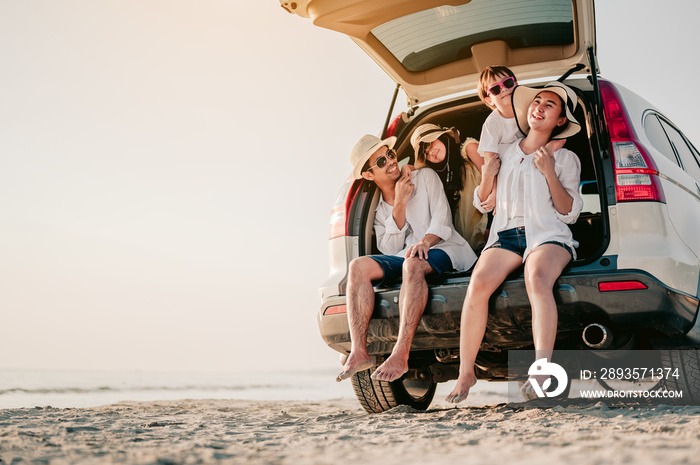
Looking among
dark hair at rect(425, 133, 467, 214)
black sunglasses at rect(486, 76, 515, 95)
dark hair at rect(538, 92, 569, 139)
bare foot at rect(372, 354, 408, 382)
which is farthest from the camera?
dark hair at rect(425, 133, 467, 214)

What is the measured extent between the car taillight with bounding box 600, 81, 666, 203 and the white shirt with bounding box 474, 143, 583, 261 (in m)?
0.28

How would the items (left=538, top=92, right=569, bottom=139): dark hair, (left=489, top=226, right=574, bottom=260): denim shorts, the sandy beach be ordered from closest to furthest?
the sandy beach
(left=489, top=226, right=574, bottom=260): denim shorts
(left=538, top=92, right=569, bottom=139): dark hair

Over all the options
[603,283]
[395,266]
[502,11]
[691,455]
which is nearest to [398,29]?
[502,11]

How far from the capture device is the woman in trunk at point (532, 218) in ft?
9.92

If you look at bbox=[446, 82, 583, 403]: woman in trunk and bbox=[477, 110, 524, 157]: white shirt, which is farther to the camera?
bbox=[477, 110, 524, 157]: white shirt

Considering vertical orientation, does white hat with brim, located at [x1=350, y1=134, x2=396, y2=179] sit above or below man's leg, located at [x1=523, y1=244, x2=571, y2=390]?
above

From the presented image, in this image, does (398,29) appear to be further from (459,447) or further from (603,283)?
(459,447)

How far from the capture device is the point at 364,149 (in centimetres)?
397

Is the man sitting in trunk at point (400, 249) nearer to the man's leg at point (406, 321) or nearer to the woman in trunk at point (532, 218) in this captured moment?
the man's leg at point (406, 321)

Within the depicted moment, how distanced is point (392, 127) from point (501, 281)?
145 centimetres

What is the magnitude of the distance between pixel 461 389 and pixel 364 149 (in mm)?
1587

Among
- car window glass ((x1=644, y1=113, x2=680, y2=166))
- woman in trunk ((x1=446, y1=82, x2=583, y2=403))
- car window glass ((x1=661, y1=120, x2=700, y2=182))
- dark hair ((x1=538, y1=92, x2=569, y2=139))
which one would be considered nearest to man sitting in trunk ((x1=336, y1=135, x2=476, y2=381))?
woman in trunk ((x1=446, y1=82, x2=583, y2=403))

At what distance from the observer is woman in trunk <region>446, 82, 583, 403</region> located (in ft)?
9.92

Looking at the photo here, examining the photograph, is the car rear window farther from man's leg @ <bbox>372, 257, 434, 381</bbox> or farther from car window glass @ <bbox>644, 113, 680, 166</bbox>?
man's leg @ <bbox>372, 257, 434, 381</bbox>
